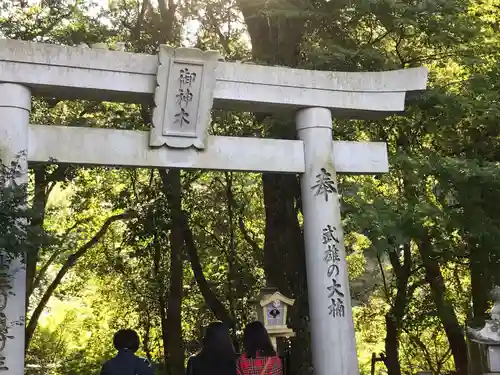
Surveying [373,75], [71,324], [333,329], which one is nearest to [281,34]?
[373,75]

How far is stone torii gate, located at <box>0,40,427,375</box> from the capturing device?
17.5 feet

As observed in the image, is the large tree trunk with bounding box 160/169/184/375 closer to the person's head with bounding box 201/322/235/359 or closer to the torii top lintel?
the torii top lintel

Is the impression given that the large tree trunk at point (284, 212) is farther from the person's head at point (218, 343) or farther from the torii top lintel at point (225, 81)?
the person's head at point (218, 343)

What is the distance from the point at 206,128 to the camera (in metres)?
5.82

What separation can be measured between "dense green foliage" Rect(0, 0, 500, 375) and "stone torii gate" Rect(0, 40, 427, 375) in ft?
2.17

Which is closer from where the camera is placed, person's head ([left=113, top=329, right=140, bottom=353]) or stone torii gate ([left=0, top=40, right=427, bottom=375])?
person's head ([left=113, top=329, right=140, bottom=353])

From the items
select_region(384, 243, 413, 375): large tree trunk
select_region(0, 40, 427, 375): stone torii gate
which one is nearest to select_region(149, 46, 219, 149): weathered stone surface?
select_region(0, 40, 427, 375): stone torii gate

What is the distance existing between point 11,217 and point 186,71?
2256mm

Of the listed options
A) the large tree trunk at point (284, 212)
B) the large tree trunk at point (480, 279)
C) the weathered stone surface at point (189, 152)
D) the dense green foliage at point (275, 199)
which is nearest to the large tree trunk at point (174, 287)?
the dense green foliage at point (275, 199)

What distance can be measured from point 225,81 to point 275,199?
2822 millimetres

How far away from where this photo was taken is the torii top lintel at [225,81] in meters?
5.38

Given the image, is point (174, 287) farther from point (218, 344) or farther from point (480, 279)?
point (218, 344)

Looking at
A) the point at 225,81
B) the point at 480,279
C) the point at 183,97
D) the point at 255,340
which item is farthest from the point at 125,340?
the point at 480,279

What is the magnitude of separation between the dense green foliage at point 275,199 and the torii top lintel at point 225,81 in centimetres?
87
